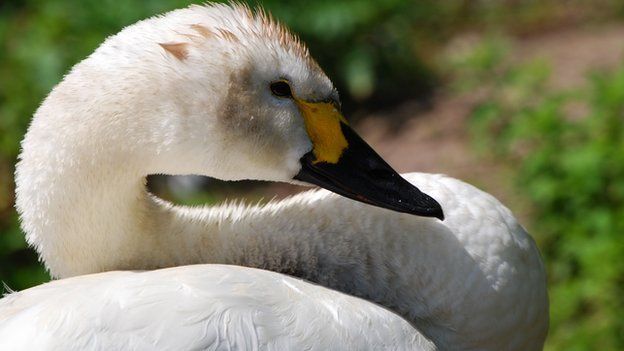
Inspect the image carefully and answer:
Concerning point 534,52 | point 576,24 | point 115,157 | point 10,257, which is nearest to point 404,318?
point 115,157

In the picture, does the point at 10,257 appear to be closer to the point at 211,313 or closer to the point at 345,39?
the point at 345,39

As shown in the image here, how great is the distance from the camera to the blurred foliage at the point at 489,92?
3.76m

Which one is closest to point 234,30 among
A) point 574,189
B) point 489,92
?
point 574,189

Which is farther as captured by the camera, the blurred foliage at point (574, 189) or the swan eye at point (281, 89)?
the blurred foliage at point (574, 189)

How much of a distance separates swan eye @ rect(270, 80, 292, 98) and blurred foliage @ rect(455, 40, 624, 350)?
5.57ft

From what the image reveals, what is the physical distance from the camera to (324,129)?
7.66 feet

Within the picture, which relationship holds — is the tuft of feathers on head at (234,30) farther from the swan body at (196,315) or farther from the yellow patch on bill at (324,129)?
the swan body at (196,315)

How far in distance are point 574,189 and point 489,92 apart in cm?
131

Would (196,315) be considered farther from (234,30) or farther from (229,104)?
(234,30)

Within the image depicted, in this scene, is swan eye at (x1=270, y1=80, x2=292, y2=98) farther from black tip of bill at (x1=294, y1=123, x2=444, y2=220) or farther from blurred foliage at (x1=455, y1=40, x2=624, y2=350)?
blurred foliage at (x1=455, y1=40, x2=624, y2=350)

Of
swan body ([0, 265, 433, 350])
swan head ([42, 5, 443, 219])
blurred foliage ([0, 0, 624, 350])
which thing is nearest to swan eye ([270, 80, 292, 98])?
swan head ([42, 5, 443, 219])

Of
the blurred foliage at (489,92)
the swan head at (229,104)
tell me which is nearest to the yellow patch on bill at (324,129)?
the swan head at (229,104)

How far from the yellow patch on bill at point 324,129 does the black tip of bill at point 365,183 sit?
1cm

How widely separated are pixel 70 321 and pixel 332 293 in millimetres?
503
